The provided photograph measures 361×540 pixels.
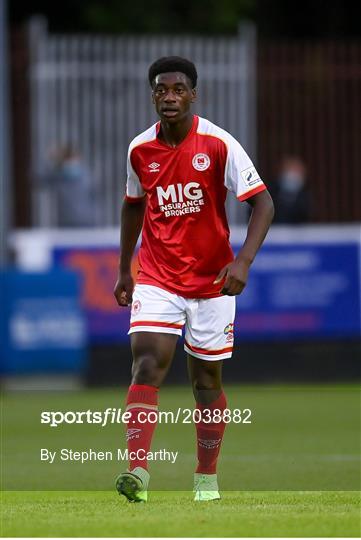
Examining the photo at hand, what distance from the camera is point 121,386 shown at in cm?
1838

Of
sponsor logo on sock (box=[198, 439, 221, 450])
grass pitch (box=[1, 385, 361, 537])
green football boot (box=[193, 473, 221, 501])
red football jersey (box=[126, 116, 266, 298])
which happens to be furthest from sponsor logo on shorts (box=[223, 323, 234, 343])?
grass pitch (box=[1, 385, 361, 537])

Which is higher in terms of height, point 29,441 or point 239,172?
point 239,172

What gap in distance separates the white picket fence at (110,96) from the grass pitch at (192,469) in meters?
3.73

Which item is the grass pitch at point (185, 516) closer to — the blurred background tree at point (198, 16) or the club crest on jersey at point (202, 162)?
the club crest on jersey at point (202, 162)

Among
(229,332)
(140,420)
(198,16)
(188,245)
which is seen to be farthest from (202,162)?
(198,16)

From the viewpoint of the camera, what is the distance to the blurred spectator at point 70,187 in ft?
65.8

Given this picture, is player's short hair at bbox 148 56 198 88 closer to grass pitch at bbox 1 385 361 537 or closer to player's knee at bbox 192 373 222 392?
player's knee at bbox 192 373 222 392

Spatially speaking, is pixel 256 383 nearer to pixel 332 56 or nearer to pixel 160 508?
pixel 332 56

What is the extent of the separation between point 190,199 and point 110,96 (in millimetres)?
11795

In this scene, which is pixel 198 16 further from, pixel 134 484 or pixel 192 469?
pixel 134 484

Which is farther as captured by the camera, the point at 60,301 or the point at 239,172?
the point at 60,301

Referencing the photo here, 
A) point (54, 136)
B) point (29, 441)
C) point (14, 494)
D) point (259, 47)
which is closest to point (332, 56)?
point (259, 47)

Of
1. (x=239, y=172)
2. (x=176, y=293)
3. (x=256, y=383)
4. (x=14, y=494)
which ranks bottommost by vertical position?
(x=256, y=383)

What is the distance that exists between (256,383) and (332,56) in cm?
453
